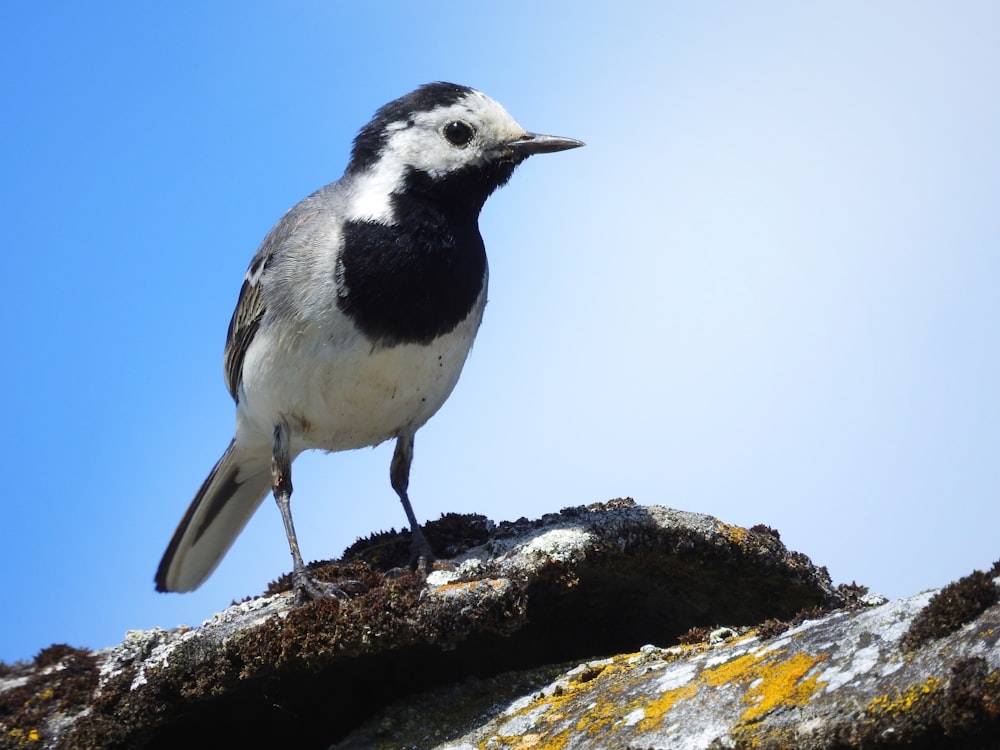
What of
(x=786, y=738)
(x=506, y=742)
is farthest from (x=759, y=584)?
(x=786, y=738)

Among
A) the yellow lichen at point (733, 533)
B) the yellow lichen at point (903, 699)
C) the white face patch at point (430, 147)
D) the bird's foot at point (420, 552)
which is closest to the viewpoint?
the yellow lichen at point (903, 699)

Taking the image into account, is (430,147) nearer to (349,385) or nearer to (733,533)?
(349,385)

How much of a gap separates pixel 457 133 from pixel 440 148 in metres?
0.15

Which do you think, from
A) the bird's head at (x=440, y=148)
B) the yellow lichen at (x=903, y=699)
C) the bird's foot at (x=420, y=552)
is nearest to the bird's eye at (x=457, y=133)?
the bird's head at (x=440, y=148)

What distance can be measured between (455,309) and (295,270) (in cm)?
96

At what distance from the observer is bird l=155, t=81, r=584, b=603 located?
6309mm

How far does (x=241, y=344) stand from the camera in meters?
7.16

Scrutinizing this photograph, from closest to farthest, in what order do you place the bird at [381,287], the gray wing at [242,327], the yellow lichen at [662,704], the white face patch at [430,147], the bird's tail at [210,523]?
1. the yellow lichen at [662,704]
2. the bird at [381,287]
3. the white face patch at [430,147]
4. the gray wing at [242,327]
5. the bird's tail at [210,523]

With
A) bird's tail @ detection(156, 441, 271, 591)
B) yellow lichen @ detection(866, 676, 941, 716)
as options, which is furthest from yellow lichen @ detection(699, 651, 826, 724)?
bird's tail @ detection(156, 441, 271, 591)

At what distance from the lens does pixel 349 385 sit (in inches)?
251

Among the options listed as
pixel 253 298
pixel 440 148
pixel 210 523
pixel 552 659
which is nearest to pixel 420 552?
pixel 552 659

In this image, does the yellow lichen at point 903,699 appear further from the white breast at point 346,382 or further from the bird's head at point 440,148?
the bird's head at point 440,148

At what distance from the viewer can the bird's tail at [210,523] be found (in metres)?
7.89

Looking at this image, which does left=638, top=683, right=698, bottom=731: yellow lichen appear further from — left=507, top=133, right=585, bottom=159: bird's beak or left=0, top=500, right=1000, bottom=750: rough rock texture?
left=507, top=133, right=585, bottom=159: bird's beak
